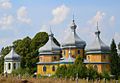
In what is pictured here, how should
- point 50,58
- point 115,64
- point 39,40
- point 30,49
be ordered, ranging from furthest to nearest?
point 30,49 → point 39,40 → point 50,58 → point 115,64

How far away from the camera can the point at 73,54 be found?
192 ft

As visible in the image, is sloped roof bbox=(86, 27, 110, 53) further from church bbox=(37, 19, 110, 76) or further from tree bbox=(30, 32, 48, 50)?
tree bbox=(30, 32, 48, 50)

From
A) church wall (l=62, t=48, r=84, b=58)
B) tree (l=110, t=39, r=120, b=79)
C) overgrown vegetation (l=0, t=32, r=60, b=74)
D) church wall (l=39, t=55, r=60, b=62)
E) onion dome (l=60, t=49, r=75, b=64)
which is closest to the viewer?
tree (l=110, t=39, r=120, b=79)

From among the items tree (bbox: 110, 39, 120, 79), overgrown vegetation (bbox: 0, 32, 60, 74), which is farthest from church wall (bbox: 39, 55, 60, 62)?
tree (bbox: 110, 39, 120, 79)

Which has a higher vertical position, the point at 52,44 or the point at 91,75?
the point at 52,44

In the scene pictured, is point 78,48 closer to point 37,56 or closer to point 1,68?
point 37,56

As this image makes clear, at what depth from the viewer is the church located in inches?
2231

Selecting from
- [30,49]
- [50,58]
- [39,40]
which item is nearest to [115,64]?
[50,58]

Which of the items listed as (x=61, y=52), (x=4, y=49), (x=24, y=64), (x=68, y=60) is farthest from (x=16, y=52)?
(x=68, y=60)

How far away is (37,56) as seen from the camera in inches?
2761

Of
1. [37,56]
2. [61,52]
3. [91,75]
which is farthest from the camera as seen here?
[37,56]

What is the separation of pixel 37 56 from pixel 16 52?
4.99 meters

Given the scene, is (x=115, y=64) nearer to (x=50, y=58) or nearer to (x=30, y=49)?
(x=50, y=58)

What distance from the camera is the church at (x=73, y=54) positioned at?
56656mm
